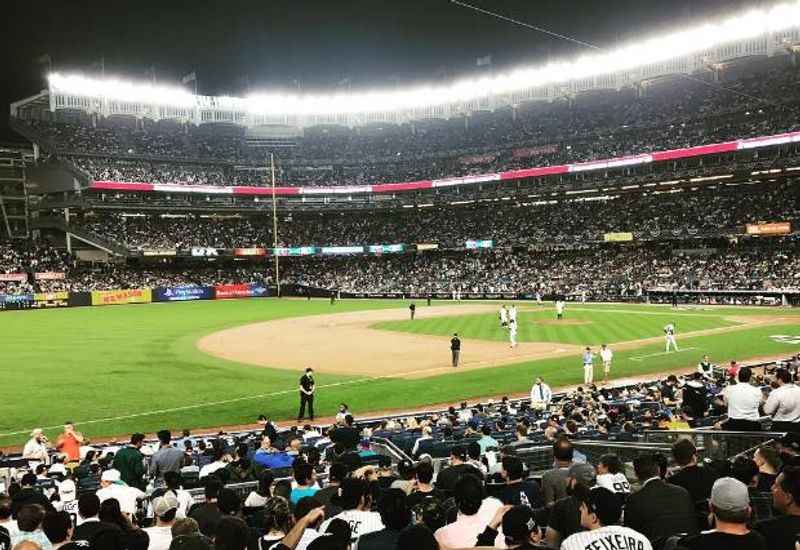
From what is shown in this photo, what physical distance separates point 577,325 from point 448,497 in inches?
1440

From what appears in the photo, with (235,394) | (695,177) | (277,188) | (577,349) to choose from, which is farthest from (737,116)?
(235,394)

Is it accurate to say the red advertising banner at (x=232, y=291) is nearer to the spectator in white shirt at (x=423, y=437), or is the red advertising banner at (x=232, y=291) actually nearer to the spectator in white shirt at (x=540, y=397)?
the spectator in white shirt at (x=540, y=397)

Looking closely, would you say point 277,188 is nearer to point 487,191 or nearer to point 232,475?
point 487,191

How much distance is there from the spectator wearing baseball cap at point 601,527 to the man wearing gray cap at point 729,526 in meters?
0.35

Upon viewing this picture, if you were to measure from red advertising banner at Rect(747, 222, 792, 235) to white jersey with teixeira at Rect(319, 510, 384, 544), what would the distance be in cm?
6160

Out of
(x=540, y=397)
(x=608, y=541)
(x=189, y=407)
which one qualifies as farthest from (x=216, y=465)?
(x=189, y=407)

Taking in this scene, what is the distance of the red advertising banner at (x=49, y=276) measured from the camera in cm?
6956

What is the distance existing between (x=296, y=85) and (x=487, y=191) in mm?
36336

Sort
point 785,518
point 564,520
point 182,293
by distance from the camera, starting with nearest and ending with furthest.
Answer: point 785,518
point 564,520
point 182,293

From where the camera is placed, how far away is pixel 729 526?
14.0ft

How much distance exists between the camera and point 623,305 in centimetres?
5638

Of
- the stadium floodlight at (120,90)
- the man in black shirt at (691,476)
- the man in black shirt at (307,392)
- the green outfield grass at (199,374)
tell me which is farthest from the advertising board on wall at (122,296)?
the man in black shirt at (691,476)

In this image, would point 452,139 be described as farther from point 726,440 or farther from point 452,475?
point 452,475

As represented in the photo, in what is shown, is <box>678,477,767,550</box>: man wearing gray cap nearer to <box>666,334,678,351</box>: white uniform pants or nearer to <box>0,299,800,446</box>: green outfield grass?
<box>0,299,800,446</box>: green outfield grass
